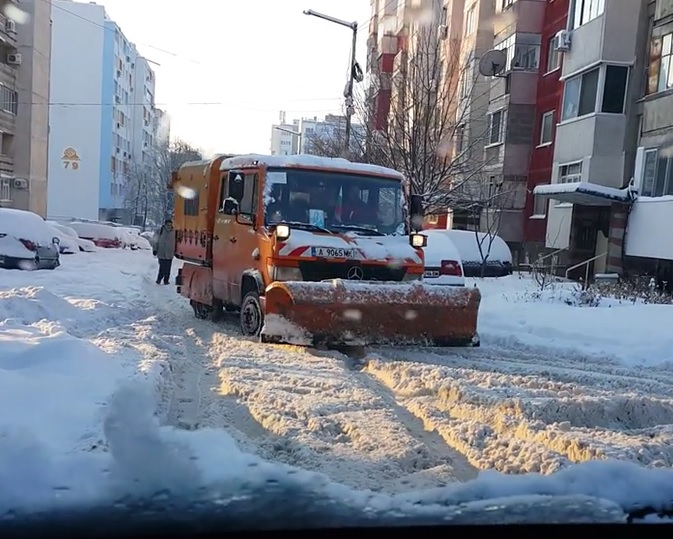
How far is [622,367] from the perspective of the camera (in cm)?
906

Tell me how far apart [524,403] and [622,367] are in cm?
324

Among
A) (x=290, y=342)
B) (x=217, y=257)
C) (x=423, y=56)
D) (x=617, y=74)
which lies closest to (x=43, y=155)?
(x=423, y=56)

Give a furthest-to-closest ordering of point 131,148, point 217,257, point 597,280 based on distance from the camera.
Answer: point 131,148
point 597,280
point 217,257

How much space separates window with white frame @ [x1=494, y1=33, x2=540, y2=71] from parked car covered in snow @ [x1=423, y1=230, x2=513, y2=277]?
11863 millimetres

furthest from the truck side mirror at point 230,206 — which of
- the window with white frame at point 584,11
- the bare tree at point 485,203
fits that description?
the window with white frame at point 584,11

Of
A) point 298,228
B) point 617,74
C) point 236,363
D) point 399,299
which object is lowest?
point 236,363

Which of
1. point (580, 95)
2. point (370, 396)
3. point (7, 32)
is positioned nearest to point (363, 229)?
point (370, 396)

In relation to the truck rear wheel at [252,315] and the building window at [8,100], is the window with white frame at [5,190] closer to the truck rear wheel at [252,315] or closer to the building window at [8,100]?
the building window at [8,100]

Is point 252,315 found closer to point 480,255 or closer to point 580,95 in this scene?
point 480,255

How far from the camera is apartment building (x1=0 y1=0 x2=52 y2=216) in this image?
41688 mm

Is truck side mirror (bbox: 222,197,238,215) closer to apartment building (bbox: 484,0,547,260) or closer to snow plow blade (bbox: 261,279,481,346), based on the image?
snow plow blade (bbox: 261,279,481,346)

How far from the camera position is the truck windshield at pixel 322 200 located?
986cm

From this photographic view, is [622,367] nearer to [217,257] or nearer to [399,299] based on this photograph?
[399,299]

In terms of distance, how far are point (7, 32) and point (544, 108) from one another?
1150 inches
